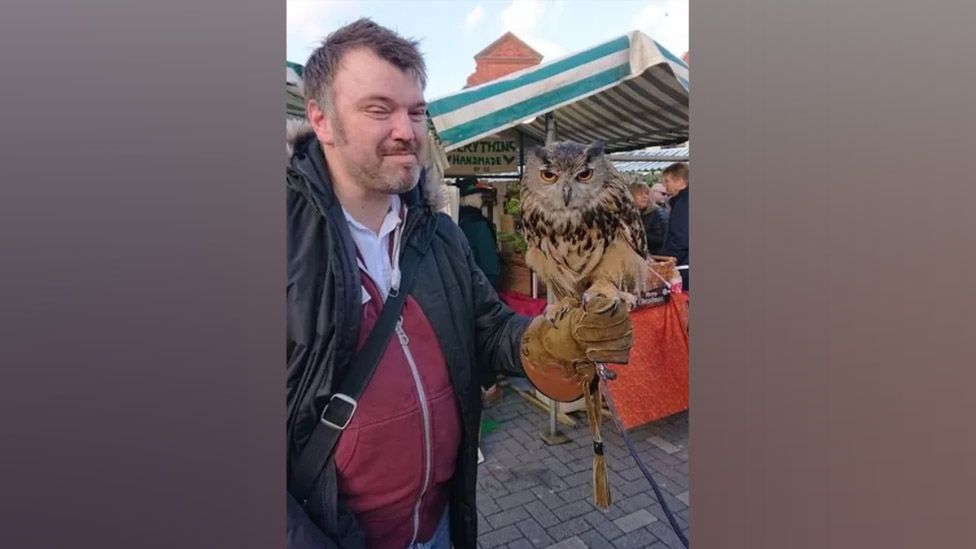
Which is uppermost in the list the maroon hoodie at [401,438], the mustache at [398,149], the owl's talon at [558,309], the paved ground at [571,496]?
the mustache at [398,149]

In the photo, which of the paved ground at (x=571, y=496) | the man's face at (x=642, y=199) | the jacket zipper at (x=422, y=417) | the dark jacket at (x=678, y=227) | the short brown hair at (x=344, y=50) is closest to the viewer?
the short brown hair at (x=344, y=50)

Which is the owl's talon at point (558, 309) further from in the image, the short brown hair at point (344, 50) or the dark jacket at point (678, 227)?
the short brown hair at point (344, 50)

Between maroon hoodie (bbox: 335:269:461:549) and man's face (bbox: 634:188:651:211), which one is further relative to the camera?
man's face (bbox: 634:188:651:211)

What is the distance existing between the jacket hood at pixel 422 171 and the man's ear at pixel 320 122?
1 centimetres

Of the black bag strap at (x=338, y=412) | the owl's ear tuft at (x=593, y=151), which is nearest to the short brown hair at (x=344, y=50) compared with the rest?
the black bag strap at (x=338, y=412)

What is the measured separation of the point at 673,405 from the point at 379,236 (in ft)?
3.83

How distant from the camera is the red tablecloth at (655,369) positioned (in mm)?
1851

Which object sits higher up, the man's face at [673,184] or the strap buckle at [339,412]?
the man's face at [673,184]

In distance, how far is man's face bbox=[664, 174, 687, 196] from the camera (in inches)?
70.2

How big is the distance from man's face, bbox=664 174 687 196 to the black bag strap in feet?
3.48

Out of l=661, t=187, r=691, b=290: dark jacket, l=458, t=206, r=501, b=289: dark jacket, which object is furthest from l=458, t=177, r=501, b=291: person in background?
l=661, t=187, r=691, b=290: dark jacket

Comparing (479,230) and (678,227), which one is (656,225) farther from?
(479,230)

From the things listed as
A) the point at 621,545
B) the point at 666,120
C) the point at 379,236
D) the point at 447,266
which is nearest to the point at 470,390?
the point at 447,266

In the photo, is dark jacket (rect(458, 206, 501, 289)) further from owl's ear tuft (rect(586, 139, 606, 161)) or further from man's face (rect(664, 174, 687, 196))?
man's face (rect(664, 174, 687, 196))
